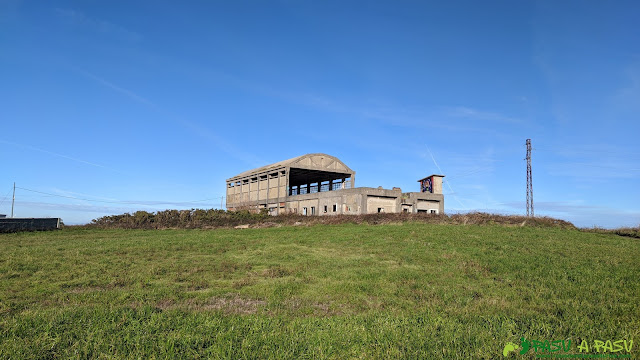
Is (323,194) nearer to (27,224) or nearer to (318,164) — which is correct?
(318,164)

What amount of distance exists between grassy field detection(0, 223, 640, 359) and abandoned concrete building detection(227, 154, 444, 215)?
2235 centimetres

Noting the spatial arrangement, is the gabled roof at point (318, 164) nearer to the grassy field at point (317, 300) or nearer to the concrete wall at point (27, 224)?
the concrete wall at point (27, 224)

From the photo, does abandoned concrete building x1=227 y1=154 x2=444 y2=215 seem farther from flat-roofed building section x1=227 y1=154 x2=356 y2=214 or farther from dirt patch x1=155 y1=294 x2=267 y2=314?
dirt patch x1=155 y1=294 x2=267 y2=314

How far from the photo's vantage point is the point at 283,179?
45094 millimetres

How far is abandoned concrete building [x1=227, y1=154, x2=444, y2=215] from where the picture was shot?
1475 inches

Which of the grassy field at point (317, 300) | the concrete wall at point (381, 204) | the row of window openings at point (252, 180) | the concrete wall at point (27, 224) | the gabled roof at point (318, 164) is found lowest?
the grassy field at point (317, 300)

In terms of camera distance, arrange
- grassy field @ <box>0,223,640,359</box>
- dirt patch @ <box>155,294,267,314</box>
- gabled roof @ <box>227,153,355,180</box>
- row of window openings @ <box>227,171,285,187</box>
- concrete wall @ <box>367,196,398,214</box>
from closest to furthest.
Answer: grassy field @ <box>0,223,640,359</box> < dirt patch @ <box>155,294,267,314</box> < concrete wall @ <box>367,196,398,214</box> < gabled roof @ <box>227,153,355,180</box> < row of window openings @ <box>227,171,285,187</box>

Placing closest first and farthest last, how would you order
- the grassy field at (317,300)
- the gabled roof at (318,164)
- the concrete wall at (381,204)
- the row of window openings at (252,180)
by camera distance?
the grassy field at (317,300) < the concrete wall at (381,204) < the gabled roof at (318,164) < the row of window openings at (252,180)

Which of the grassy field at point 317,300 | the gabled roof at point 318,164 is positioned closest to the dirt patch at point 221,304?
the grassy field at point 317,300

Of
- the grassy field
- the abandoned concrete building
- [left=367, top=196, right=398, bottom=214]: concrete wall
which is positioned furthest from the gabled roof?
the grassy field

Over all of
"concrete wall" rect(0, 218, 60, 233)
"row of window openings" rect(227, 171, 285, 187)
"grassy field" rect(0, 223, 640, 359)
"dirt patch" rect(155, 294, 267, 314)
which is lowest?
"dirt patch" rect(155, 294, 267, 314)

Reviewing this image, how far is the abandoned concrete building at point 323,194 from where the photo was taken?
123 feet

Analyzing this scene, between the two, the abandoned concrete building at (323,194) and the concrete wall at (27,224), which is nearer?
the concrete wall at (27,224)

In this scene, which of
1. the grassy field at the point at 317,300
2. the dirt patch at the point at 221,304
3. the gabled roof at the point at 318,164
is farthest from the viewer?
the gabled roof at the point at 318,164
